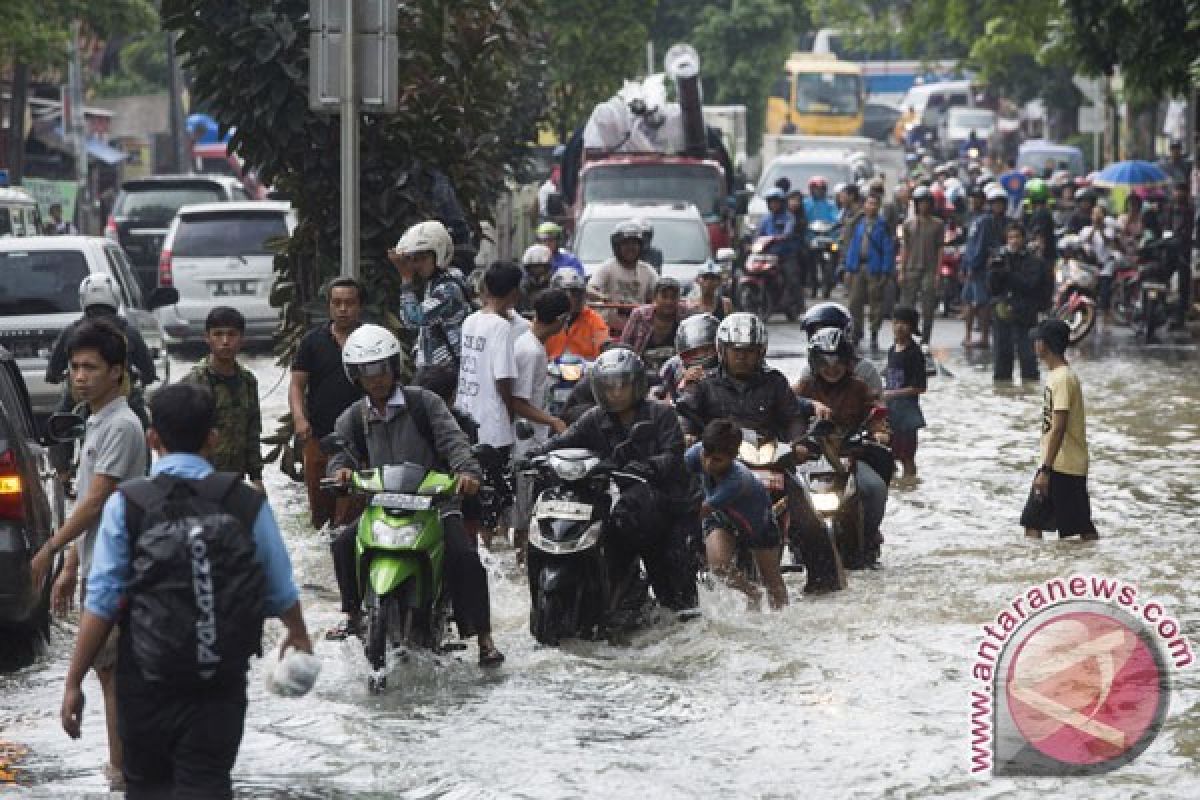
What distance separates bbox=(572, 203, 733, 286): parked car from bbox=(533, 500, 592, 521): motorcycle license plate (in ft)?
50.9

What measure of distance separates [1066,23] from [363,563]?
15085 millimetres

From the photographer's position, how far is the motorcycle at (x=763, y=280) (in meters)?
31.0

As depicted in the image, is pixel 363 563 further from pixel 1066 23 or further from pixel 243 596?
pixel 1066 23

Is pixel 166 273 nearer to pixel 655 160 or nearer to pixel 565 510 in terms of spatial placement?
pixel 655 160

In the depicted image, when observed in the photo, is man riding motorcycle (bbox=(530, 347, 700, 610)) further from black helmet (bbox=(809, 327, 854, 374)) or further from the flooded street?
black helmet (bbox=(809, 327, 854, 374))

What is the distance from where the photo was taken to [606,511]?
422 inches

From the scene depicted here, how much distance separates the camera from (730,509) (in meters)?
11.2

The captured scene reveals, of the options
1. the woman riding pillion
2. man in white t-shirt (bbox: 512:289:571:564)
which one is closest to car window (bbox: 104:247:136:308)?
man in white t-shirt (bbox: 512:289:571:564)

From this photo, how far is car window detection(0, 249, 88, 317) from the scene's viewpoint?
61.9 ft

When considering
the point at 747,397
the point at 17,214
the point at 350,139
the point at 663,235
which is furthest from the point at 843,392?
the point at 663,235

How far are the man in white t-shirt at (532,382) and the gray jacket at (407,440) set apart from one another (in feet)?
7.18

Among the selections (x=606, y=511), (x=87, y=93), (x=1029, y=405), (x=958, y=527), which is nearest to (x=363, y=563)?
(x=606, y=511)

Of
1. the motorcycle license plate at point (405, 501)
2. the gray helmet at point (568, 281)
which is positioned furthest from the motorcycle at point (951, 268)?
the motorcycle license plate at point (405, 501)

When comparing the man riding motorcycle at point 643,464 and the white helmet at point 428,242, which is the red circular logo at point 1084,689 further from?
the white helmet at point 428,242
